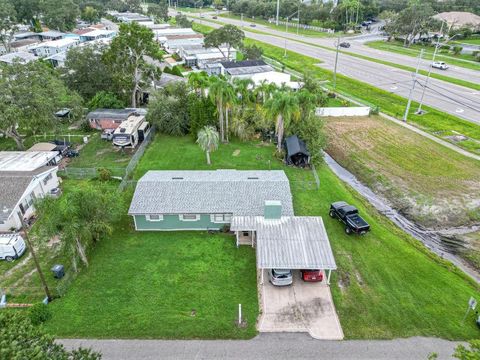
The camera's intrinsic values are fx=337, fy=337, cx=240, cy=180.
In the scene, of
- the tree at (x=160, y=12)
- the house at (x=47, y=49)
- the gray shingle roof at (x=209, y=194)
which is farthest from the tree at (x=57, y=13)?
the gray shingle roof at (x=209, y=194)

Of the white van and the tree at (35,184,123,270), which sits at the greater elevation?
the tree at (35,184,123,270)

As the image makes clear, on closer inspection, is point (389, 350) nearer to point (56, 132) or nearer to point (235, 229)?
point (235, 229)

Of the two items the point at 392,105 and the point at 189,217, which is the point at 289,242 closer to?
the point at 189,217

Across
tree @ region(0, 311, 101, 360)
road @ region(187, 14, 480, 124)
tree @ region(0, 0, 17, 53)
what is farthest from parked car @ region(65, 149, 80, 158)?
tree @ region(0, 0, 17, 53)

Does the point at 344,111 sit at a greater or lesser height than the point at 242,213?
greater

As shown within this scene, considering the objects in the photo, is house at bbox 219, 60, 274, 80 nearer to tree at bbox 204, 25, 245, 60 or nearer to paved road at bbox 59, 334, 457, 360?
tree at bbox 204, 25, 245, 60

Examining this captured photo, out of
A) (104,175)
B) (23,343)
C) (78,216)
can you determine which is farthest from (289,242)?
(104,175)
